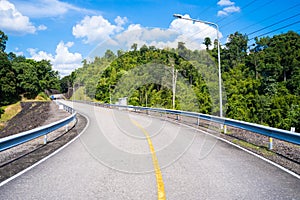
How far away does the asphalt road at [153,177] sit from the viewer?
477 centimetres

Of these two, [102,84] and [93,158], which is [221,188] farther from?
[102,84]

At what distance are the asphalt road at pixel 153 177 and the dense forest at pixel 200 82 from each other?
126 feet

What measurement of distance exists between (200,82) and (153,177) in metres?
59.3

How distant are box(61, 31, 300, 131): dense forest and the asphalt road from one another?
38.4m

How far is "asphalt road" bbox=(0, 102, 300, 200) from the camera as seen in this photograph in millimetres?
4766

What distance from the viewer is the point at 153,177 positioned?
5.72 meters

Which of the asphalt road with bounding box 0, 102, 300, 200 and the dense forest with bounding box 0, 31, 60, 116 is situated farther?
the dense forest with bounding box 0, 31, 60, 116

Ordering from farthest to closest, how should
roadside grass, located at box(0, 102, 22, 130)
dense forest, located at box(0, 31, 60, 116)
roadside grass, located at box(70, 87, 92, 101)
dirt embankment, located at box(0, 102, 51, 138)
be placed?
roadside grass, located at box(70, 87, 92, 101), dense forest, located at box(0, 31, 60, 116), roadside grass, located at box(0, 102, 22, 130), dirt embankment, located at box(0, 102, 51, 138)

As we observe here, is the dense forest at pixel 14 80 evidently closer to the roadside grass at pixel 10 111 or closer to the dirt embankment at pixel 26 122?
the roadside grass at pixel 10 111

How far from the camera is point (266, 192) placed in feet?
16.0

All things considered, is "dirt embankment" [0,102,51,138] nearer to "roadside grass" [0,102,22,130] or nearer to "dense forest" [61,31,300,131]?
"dense forest" [61,31,300,131]

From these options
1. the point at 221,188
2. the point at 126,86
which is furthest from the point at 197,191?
the point at 126,86

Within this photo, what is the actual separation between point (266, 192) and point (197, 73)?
199 feet

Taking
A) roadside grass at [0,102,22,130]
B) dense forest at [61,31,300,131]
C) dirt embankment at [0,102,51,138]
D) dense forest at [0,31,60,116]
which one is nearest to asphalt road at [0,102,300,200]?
dirt embankment at [0,102,51,138]
